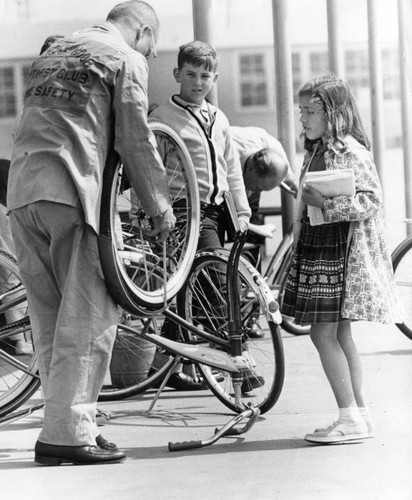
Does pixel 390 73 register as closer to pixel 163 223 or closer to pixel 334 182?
pixel 334 182

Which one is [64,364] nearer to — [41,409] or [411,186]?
[41,409]

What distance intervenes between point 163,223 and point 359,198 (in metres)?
0.76

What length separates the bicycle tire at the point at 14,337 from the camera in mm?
5203

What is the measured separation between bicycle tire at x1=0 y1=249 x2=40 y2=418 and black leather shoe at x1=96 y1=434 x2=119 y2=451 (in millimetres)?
532

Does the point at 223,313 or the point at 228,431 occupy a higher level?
the point at 223,313

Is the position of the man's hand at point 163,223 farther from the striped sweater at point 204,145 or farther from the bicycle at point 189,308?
the striped sweater at point 204,145

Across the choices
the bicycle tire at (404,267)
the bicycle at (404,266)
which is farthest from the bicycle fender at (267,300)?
the bicycle tire at (404,267)

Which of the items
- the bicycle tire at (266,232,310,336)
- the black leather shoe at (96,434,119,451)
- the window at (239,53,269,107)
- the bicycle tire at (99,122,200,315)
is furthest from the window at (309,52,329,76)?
the black leather shoe at (96,434,119,451)

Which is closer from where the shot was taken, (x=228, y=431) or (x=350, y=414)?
(x=350, y=414)

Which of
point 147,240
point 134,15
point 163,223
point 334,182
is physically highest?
point 134,15

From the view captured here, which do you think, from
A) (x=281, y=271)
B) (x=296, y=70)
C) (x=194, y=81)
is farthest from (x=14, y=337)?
(x=296, y=70)

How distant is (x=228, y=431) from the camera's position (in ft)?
16.3

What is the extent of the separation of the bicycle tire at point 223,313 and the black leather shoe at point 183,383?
1.26 ft

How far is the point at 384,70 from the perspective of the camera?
8.81 meters
